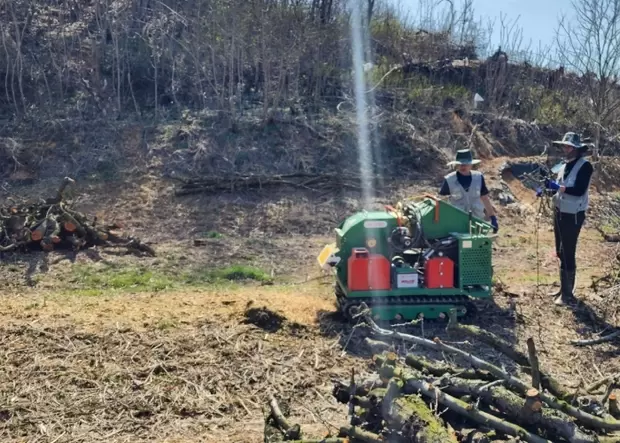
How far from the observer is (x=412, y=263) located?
7266 millimetres

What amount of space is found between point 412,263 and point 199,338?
2386 millimetres

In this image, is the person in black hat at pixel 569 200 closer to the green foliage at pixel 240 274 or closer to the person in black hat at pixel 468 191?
the person in black hat at pixel 468 191

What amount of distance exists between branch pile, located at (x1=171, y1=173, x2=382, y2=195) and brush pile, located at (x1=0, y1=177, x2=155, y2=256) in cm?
301

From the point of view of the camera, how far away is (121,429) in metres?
5.06

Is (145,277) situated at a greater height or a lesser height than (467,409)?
lesser

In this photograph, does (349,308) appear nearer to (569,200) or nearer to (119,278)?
(569,200)

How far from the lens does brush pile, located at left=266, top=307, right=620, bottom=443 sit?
3830 mm

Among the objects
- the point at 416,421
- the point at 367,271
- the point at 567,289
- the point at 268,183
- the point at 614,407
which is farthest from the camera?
the point at 268,183

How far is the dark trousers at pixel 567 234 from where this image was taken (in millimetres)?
7637

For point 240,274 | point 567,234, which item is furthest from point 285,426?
point 240,274

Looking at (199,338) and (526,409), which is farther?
(199,338)

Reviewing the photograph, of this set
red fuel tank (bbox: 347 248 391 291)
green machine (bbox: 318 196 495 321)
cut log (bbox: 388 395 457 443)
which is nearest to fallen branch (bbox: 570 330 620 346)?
green machine (bbox: 318 196 495 321)

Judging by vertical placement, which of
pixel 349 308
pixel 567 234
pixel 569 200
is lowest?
pixel 349 308

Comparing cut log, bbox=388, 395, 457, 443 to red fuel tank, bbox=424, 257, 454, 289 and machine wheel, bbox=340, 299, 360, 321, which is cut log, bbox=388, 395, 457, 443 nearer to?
machine wheel, bbox=340, 299, 360, 321
